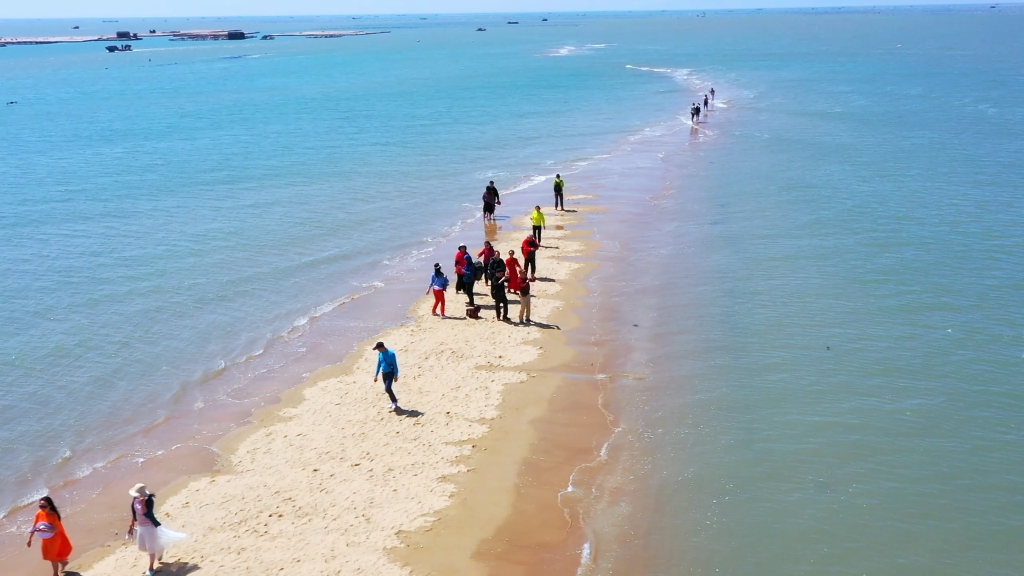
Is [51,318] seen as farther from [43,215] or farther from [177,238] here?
[43,215]

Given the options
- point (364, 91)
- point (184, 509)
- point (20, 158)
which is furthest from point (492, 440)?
point (364, 91)

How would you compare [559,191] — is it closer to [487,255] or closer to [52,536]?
[487,255]

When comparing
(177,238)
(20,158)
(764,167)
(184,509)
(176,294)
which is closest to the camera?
(184,509)

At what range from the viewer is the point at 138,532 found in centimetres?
1139

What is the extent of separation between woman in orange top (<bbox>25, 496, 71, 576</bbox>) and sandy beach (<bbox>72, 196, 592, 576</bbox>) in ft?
1.21

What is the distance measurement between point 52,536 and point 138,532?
1.27 metres

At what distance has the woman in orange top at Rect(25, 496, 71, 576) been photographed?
37.4 ft

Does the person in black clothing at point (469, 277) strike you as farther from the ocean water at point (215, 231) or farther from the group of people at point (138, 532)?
the group of people at point (138, 532)

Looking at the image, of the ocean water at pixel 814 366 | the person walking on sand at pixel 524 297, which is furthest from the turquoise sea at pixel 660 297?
the person walking on sand at pixel 524 297

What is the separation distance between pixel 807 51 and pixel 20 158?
10083 centimetres

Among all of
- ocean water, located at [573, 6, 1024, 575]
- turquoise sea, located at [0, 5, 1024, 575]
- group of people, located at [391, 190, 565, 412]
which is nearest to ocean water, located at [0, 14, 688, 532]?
turquoise sea, located at [0, 5, 1024, 575]

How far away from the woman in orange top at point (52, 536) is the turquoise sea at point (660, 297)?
2.52 m

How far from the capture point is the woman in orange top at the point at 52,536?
449 inches

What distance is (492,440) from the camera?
1462 cm
